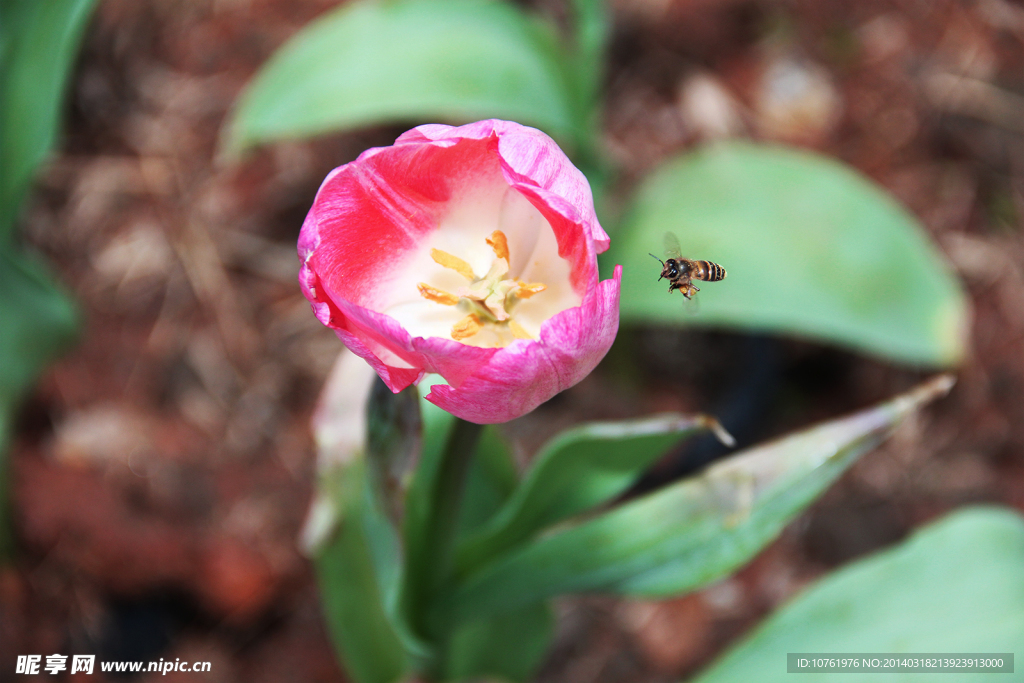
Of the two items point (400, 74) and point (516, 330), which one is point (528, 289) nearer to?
point (516, 330)

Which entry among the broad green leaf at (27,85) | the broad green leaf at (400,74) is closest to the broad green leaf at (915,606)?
the broad green leaf at (400,74)

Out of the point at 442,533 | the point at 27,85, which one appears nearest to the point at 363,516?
the point at 442,533

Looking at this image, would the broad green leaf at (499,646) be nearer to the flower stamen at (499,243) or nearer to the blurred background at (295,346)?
→ the blurred background at (295,346)

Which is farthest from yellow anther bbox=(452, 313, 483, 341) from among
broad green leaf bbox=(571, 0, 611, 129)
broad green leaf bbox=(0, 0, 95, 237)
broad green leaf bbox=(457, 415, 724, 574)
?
broad green leaf bbox=(571, 0, 611, 129)

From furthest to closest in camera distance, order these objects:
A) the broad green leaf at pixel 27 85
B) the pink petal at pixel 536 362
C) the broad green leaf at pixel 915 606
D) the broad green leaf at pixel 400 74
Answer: the broad green leaf at pixel 400 74 → the broad green leaf at pixel 27 85 → the broad green leaf at pixel 915 606 → the pink petal at pixel 536 362

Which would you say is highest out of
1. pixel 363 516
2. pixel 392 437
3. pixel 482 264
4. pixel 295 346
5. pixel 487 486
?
pixel 482 264

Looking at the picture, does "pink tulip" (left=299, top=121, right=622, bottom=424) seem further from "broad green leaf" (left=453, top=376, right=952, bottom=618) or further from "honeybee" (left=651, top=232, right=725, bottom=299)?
"broad green leaf" (left=453, top=376, right=952, bottom=618)
